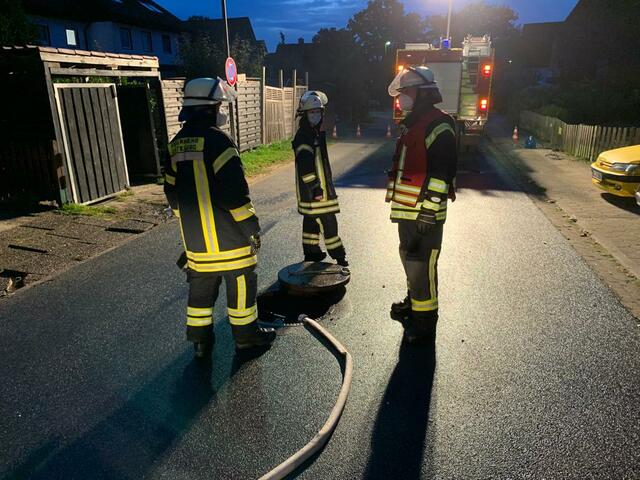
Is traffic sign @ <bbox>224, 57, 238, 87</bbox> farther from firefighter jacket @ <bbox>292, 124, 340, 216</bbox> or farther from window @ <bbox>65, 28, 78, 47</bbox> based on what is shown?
window @ <bbox>65, 28, 78, 47</bbox>

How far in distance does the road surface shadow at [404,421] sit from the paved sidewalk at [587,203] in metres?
3.27

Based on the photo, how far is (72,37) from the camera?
2895cm

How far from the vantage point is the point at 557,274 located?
5438 mm

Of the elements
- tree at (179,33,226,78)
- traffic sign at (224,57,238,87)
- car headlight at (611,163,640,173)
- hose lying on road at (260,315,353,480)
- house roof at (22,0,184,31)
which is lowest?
hose lying on road at (260,315,353,480)

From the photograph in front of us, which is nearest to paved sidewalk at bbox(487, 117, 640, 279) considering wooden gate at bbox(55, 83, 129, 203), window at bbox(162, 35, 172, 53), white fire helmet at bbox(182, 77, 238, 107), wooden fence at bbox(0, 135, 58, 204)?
white fire helmet at bbox(182, 77, 238, 107)

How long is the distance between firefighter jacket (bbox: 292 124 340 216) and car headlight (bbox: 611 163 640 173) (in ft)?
19.3

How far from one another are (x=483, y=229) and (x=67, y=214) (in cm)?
647

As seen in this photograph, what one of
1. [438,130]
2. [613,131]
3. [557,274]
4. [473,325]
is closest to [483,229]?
[557,274]

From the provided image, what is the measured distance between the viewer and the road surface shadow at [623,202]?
8250 millimetres

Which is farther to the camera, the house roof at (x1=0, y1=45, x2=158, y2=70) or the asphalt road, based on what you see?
the house roof at (x1=0, y1=45, x2=158, y2=70)

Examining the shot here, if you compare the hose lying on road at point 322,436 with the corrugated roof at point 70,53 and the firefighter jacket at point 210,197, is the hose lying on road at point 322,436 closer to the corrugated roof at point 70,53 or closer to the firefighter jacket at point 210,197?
the firefighter jacket at point 210,197

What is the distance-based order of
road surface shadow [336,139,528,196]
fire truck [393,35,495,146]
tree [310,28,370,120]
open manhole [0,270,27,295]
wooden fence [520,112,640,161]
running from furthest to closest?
tree [310,28,370,120], fire truck [393,35,495,146], wooden fence [520,112,640,161], road surface shadow [336,139,528,196], open manhole [0,270,27,295]

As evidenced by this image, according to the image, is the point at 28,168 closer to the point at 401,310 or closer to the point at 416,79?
the point at 401,310

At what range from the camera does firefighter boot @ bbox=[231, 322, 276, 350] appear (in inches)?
145
